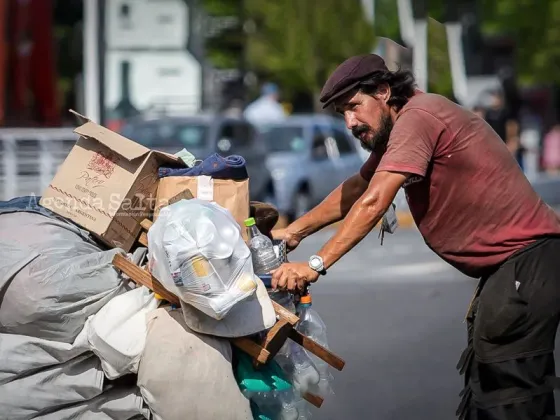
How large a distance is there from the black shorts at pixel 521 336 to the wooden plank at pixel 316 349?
2.06 feet

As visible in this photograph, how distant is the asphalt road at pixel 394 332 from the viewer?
23.3ft

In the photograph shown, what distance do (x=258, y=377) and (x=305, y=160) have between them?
1493 centimetres

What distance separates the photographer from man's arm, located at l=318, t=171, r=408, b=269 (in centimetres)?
427

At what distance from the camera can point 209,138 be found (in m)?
17.1

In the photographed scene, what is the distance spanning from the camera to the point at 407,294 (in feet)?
37.3

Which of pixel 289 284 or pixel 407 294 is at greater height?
pixel 289 284

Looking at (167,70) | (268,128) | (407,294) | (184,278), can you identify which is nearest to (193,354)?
(184,278)

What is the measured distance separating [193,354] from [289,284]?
1.43 ft

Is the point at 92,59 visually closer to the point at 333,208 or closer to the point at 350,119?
the point at 333,208

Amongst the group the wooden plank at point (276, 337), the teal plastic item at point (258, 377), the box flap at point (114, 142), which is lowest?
the teal plastic item at point (258, 377)

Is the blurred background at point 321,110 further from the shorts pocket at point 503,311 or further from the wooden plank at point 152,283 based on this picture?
the wooden plank at point 152,283

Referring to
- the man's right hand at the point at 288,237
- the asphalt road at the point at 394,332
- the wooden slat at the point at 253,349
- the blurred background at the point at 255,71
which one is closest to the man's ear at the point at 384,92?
the blurred background at the point at 255,71

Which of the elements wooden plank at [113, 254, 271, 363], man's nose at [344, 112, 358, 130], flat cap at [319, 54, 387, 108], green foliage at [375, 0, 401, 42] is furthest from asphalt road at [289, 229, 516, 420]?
green foliage at [375, 0, 401, 42]

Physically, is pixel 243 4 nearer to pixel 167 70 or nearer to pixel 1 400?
pixel 167 70
